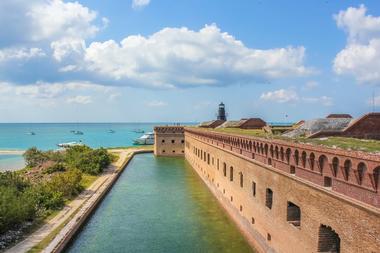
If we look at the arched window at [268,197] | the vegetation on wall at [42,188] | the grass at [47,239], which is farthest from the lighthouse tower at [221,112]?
the arched window at [268,197]

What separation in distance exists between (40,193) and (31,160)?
26.3 m

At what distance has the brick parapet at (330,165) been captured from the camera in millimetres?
9156

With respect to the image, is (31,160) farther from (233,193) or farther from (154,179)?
(233,193)

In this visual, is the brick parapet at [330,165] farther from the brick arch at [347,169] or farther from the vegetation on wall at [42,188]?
the vegetation on wall at [42,188]

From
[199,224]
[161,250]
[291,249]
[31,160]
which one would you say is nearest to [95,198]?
[199,224]

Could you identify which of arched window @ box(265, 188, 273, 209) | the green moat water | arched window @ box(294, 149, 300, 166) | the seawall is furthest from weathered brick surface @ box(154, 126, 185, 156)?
arched window @ box(294, 149, 300, 166)

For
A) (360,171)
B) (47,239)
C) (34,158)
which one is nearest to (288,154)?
(360,171)

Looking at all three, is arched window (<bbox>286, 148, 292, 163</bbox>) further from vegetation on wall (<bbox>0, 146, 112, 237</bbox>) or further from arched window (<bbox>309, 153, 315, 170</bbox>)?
vegetation on wall (<bbox>0, 146, 112, 237</bbox>)

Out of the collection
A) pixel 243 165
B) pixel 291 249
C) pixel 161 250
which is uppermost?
pixel 243 165

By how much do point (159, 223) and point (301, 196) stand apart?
11.0 metres

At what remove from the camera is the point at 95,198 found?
2669cm

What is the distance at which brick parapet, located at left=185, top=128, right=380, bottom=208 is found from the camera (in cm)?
916

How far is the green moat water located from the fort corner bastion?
50.3 inches

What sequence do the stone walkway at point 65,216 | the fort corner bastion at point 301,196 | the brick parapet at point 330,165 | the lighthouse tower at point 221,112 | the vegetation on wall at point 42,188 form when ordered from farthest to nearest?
1. the lighthouse tower at point 221,112
2. the vegetation on wall at point 42,188
3. the stone walkway at point 65,216
4. the fort corner bastion at point 301,196
5. the brick parapet at point 330,165
